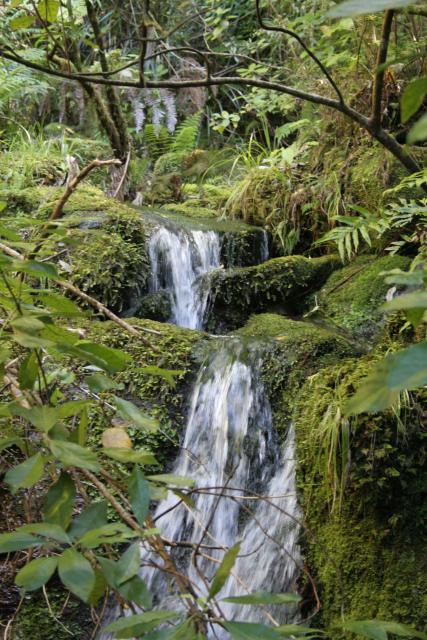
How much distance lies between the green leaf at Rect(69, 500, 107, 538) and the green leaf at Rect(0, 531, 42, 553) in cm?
6

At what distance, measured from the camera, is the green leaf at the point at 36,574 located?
2.77 feet

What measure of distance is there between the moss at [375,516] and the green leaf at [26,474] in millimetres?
1965

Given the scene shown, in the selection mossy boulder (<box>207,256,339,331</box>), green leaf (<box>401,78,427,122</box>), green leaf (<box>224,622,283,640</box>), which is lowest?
mossy boulder (<box>207,256,339,331</box>)

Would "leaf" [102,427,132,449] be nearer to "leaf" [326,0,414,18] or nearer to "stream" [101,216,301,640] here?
"leaf" [326,0,414,18]

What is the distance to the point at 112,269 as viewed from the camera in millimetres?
5211

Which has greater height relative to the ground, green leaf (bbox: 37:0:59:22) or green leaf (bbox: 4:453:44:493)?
green leaf (bbox: 37:0:59:22)

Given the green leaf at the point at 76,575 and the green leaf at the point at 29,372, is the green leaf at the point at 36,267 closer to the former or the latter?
the green leaf at the point at 29,372

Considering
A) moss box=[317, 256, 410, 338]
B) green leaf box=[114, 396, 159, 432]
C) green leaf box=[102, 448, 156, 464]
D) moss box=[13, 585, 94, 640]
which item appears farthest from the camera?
moss box=[317, 256, 410, 338]

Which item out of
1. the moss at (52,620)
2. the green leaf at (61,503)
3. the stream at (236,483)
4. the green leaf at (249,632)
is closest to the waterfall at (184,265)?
the stream at (236,483)

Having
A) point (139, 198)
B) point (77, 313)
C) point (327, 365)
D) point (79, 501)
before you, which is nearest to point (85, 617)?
point (79, 501)

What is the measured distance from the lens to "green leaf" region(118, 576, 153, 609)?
906mm

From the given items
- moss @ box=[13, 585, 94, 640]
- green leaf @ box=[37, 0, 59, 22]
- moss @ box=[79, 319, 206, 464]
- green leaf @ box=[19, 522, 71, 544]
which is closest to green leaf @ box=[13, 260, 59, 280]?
green leaf @ box=[19, 522, 71, 544]

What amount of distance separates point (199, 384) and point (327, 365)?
30.2 inches

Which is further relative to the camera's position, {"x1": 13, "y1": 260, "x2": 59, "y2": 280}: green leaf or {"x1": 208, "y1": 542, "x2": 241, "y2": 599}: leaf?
{"x1": 13, "y1": 260, "x2": 59, "y2": 280}: green leaf
